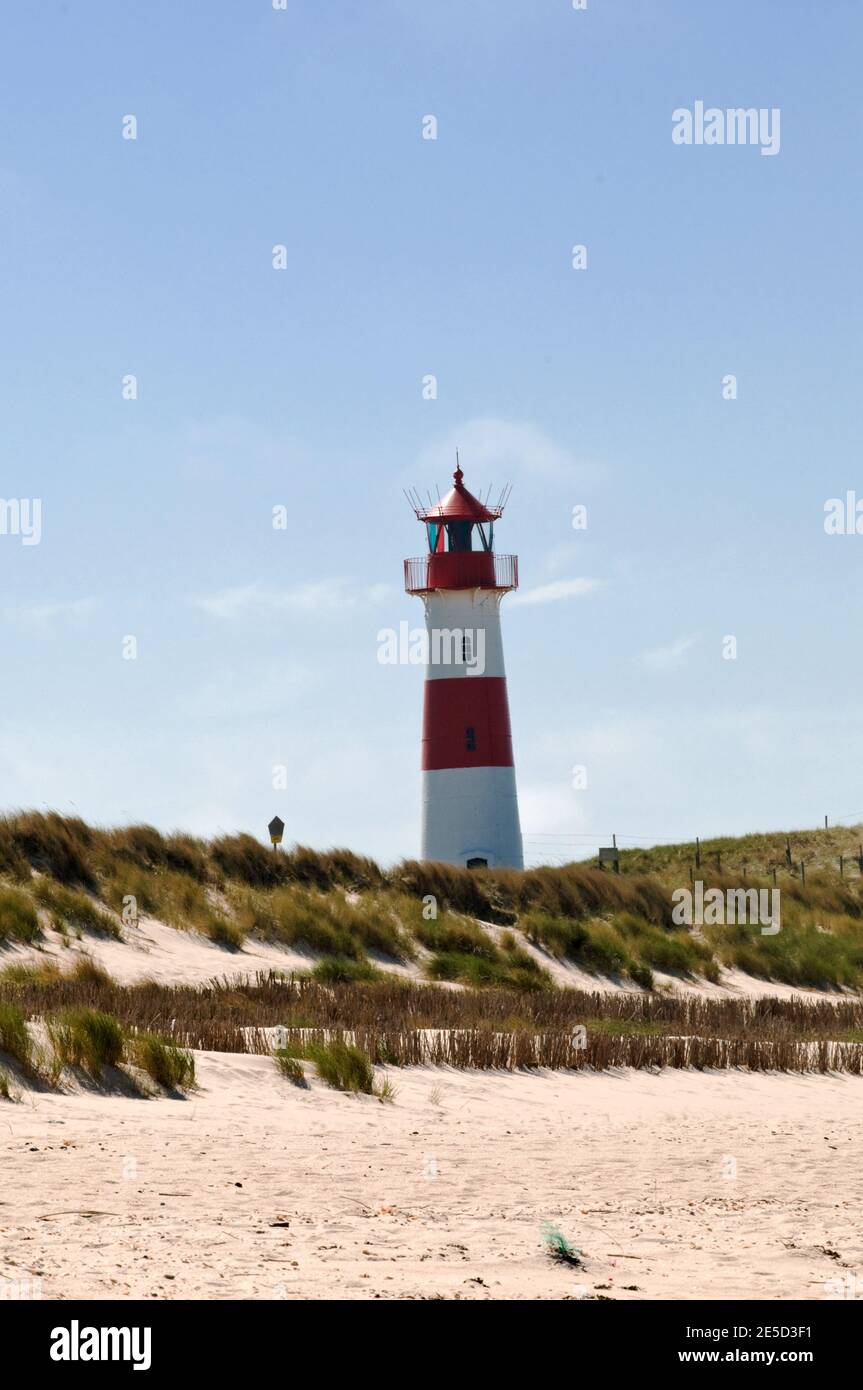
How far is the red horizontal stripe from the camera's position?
3703cm

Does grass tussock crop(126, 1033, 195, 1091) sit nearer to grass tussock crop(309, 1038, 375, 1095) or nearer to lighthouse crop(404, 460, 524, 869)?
grass tussock crop(309, 1038, 375, 1095)

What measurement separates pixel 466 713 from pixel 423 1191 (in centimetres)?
2714

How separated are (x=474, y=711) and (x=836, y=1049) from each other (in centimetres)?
1937

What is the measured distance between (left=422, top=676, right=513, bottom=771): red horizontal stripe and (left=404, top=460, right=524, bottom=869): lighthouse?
0.08ft

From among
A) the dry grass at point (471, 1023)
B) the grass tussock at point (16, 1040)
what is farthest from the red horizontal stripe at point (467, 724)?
the grass tussock at point (16, 1040)

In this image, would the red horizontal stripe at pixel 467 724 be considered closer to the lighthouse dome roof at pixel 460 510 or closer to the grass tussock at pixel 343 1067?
the lighthouse dome roof at pixel 460 510

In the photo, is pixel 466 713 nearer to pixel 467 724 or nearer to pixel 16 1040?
pixel 467 724

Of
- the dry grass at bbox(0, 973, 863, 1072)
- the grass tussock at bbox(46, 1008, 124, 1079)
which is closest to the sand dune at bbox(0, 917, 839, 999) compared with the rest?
the dry grass at bbox(0, 973, 863, 1072)

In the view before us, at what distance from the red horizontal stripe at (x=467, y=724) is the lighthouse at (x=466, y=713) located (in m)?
0.02

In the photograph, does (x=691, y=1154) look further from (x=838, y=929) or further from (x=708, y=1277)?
(x=838, y=929)

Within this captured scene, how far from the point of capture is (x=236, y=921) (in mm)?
26422

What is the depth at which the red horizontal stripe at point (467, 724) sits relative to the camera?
37.0 m

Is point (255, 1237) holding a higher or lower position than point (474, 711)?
lower
